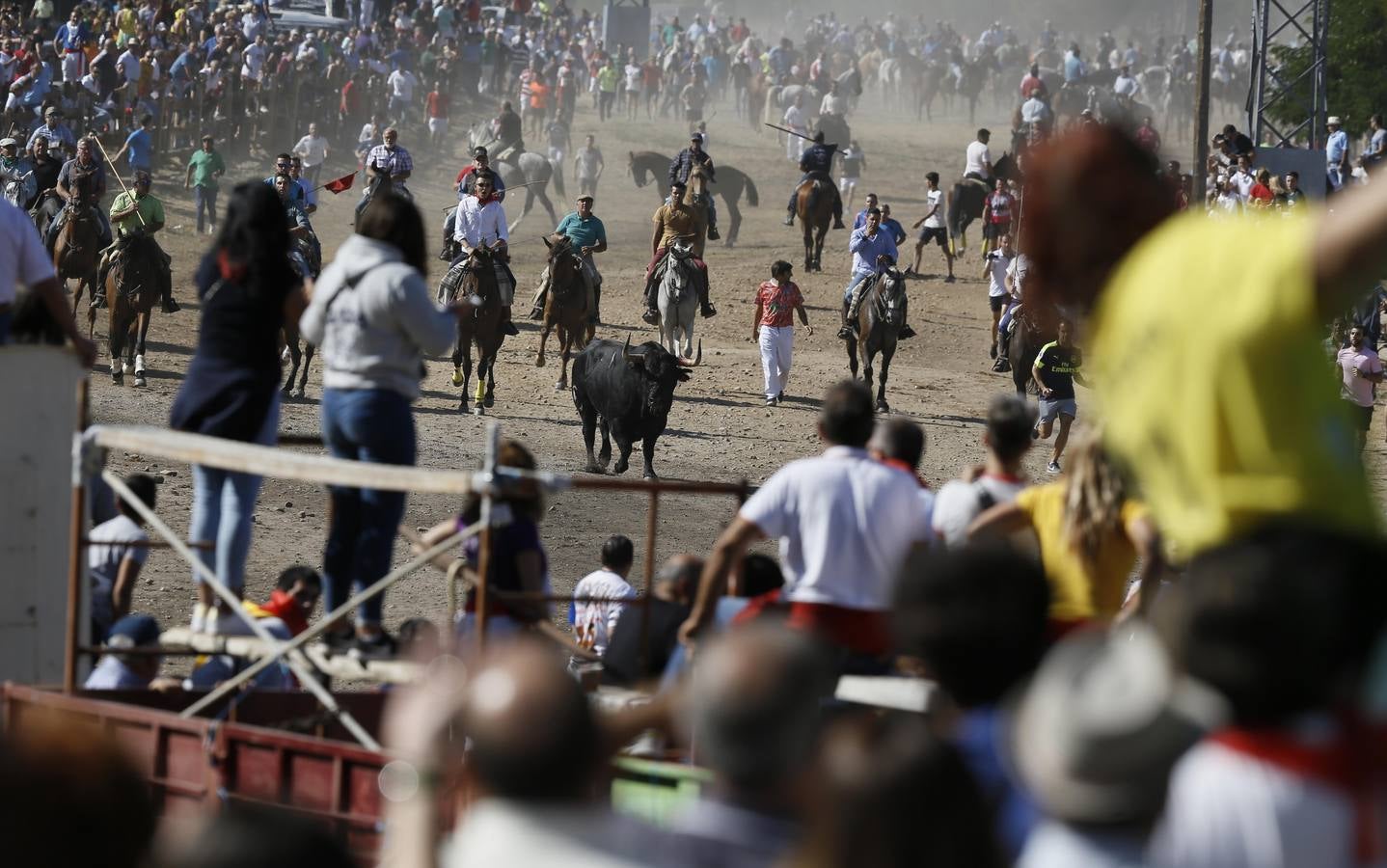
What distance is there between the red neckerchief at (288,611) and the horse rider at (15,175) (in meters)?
18.4

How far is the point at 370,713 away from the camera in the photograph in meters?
7.18

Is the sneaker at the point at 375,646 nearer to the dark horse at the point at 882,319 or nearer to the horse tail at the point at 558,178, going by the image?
the dark horse at the point at 882,319

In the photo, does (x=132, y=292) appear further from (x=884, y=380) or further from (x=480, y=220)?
(x=884, y=380)

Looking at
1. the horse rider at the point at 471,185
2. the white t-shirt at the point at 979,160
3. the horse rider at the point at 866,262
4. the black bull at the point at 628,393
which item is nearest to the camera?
the black bull at the point at 628,393

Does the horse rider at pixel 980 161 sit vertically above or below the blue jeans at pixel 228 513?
above

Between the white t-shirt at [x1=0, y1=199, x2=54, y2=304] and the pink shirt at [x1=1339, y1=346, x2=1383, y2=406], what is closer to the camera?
the white t-shirt at [x1=0, y1=199, x2=54, y2=304]

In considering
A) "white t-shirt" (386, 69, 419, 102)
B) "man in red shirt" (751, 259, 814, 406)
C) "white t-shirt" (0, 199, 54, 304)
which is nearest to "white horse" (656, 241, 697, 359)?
"man in red shirt" (751, 259, 814, 406)

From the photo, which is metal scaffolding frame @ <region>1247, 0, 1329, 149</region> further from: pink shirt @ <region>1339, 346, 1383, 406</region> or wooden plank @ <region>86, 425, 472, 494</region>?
wooden plank @ <region>86, 425, 472, 494</region>

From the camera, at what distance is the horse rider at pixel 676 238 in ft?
83.5

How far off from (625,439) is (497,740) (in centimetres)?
1682

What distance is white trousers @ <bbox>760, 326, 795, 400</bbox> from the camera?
23.9m

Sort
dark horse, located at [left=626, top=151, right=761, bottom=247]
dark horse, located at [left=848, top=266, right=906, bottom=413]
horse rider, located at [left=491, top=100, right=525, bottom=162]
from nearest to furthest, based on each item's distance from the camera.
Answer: dark horse, located at [left=848, top=266, right=906, bottom=413] → dark horse, located at [left=626, top=151, right=761, bottom=247] → horse rider, located at [left=491, top=100, right=525, bottom=162]

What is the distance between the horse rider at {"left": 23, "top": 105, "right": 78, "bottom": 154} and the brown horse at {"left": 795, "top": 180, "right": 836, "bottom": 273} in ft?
40.6

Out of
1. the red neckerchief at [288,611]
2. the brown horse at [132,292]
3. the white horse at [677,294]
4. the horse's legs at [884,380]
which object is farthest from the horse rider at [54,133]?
the red neckerchief at [288,611]
